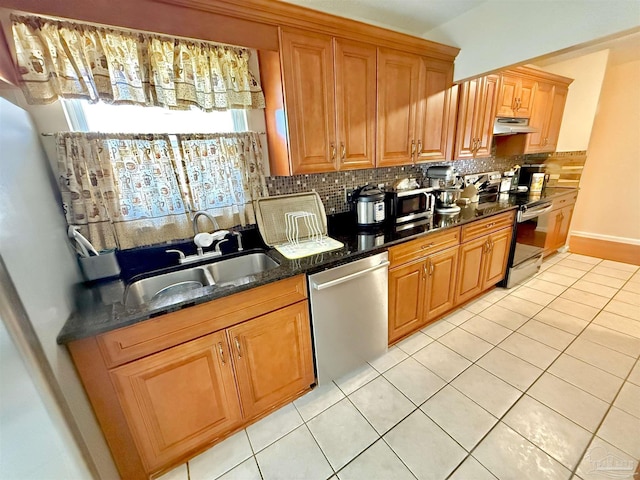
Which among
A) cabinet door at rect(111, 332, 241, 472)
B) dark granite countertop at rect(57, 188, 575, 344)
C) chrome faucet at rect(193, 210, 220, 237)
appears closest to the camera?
dark granite countertop at rect(57, 188, 575, 344)

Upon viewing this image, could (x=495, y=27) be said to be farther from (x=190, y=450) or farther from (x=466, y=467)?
(x=190, y=450)

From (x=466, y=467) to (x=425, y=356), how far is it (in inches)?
29.0

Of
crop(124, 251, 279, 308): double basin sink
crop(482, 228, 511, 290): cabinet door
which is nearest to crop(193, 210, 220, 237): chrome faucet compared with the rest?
crop(124, 251, 279, 308): double basin sink

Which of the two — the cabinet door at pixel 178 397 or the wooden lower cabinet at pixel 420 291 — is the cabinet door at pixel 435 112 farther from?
the cabinet door at pixel 178 397

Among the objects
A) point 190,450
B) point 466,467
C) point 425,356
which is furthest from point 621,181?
point 190,450

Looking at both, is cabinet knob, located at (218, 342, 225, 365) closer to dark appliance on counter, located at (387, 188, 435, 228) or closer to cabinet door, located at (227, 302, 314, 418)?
cabinet door, located at (227, 302, 314, 418)

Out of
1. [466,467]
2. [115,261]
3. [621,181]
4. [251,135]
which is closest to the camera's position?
[466,467]

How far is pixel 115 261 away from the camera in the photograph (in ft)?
4.61

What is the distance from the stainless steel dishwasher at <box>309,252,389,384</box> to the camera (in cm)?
153

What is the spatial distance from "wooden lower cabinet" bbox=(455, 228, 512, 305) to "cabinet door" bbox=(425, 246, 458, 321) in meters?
0.10

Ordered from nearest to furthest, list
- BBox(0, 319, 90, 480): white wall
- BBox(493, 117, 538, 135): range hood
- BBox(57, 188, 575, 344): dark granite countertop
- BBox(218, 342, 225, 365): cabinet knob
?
BBox(0, 319, 90, 480): white wall → BBox(57, 188, 575, 344): dark granite countertop → BBox(218, 342, 225, 365): cabinet knob → BBox(493, 117, 538, 135): range hood

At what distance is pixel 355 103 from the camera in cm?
176

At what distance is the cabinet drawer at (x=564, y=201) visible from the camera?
300 cm

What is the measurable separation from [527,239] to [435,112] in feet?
5.64
